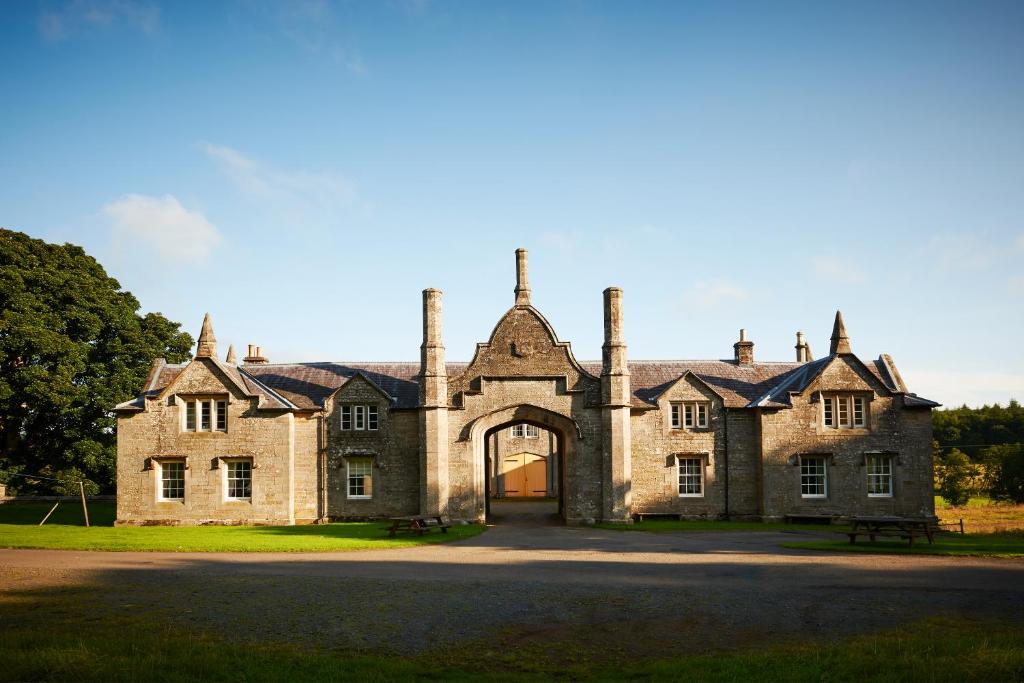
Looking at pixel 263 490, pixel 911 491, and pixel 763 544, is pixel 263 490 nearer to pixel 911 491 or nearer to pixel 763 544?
pixel 763 544

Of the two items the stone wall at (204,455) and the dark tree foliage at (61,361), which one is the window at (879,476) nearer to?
the stone wall at (204,455)

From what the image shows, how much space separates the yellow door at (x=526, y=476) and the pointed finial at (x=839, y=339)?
25.7 meters

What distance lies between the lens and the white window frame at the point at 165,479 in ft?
113

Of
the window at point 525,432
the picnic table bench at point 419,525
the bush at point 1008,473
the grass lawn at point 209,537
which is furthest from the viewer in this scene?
the window at point 525,432

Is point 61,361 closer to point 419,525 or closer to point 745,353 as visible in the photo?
point 419,525

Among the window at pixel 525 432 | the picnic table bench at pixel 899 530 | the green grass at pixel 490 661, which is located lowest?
the picnic table bench at pixel 899 530

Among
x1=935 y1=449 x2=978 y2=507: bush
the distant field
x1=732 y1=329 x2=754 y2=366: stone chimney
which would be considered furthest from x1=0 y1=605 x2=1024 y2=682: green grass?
x1=935 y1=449 x2=978 y2=507: bush

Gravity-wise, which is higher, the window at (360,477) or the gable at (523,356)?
the gable at (523,356)

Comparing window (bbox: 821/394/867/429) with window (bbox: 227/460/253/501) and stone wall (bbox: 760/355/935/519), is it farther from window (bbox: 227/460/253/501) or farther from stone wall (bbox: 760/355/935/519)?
window (bbox: 227/460/253/501)

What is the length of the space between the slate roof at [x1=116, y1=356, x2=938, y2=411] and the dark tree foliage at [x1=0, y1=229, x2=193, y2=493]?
5.05m

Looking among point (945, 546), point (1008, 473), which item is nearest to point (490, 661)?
point (945, 546)

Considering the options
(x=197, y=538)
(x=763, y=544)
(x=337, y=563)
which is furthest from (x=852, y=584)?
(x=197, y=538)

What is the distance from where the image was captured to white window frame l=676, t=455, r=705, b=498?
35.4 m

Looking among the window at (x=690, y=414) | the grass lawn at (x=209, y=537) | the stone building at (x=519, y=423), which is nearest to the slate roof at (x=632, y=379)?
the stone building at (x=519, y=423)
